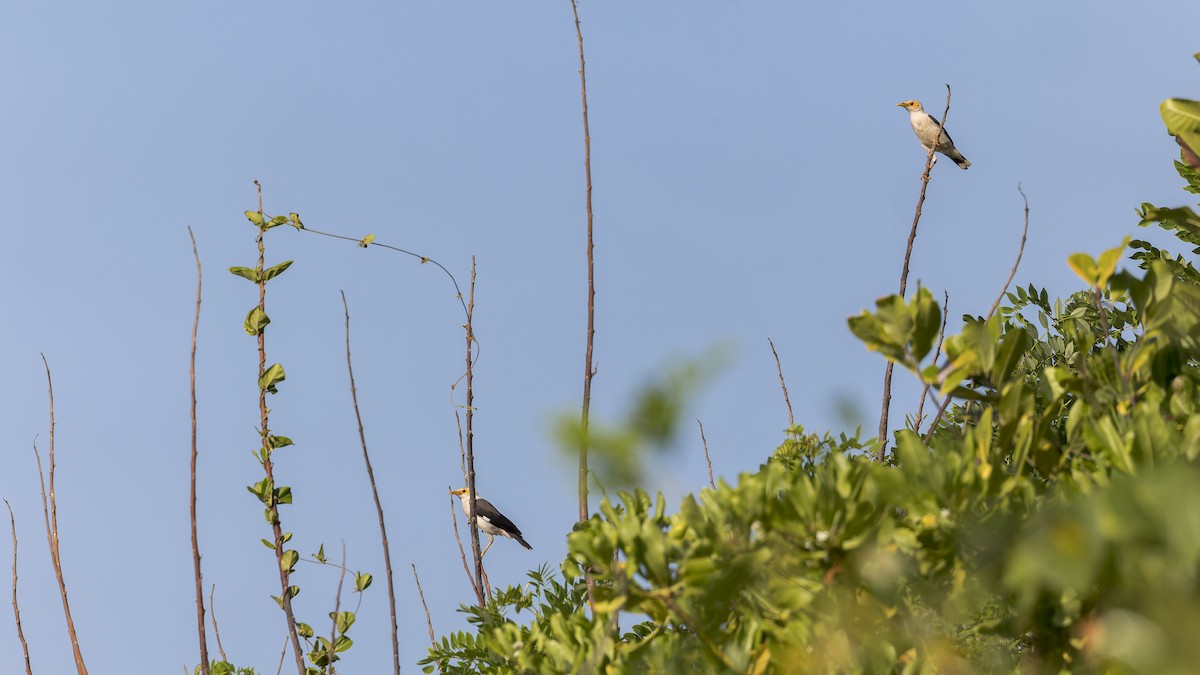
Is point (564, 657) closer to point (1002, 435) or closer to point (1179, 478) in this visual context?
point (1002, 435)

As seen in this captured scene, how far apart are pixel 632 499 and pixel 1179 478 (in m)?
1.65

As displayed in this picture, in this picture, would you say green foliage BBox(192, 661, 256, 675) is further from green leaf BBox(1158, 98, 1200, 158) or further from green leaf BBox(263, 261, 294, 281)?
green leaf BBox(1158, 98, 1200, 158)

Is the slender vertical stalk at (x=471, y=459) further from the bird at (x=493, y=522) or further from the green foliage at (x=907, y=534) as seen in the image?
the bird at (x=493, y=522)

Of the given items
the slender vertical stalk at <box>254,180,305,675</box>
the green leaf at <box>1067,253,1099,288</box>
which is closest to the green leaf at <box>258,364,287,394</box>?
the slender vertical stalk at <box>254,180,305,675</box>

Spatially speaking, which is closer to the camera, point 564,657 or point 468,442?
point 564,657

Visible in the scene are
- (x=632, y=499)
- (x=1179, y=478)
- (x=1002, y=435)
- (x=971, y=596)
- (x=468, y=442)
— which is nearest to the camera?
(x=1179, y=478)

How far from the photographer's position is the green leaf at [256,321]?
3.89 meters

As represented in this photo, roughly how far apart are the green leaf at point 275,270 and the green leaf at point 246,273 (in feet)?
0.12

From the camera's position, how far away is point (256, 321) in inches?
153

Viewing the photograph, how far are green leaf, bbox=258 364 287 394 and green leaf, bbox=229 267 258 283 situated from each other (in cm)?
35

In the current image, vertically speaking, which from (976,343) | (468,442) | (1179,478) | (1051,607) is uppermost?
(468,442)

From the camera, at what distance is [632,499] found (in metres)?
2.71

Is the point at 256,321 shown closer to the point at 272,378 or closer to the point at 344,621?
the point at 272,378

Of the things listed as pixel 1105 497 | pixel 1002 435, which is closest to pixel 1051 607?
pixel 1002 435
